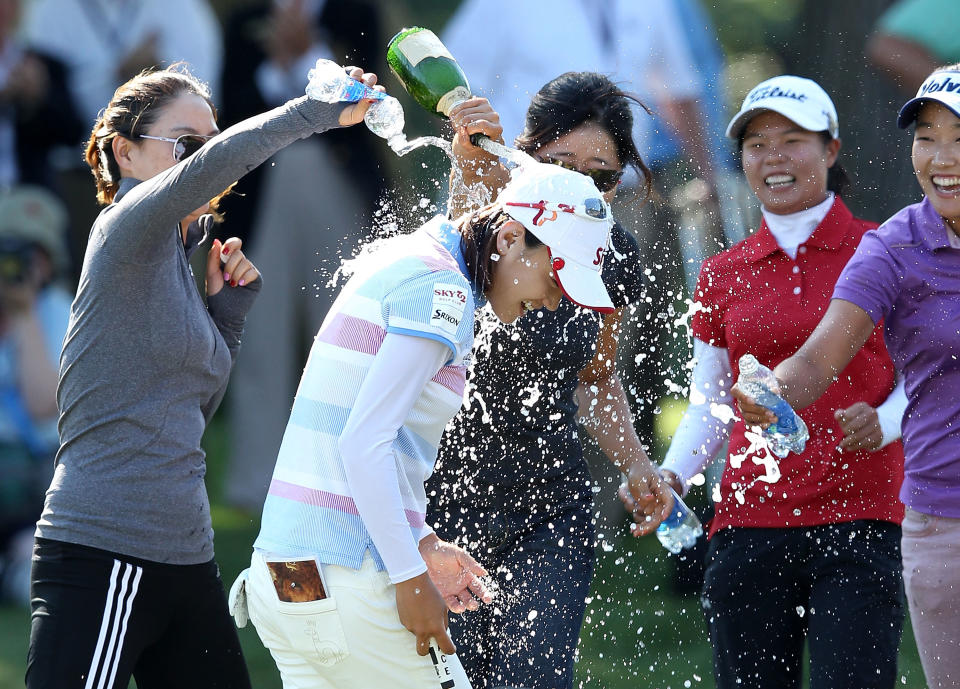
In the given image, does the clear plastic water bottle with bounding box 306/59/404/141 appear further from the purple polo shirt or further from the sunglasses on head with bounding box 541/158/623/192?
the purple polo shirt

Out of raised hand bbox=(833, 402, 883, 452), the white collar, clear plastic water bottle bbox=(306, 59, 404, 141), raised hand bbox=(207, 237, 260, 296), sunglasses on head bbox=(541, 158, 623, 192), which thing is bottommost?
raised hand bbox=(833, 402, 883, 452)

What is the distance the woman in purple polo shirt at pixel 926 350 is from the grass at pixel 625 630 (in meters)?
1.99

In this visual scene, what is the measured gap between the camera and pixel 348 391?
265 centimetres

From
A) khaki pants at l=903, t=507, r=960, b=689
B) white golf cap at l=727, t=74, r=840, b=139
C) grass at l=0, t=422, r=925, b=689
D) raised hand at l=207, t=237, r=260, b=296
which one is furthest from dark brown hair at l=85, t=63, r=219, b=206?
grass at l=0, t=422, r=925, b=689

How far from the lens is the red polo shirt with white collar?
360 centimetres

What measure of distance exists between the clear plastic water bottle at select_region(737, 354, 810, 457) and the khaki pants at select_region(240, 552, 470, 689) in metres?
0.96

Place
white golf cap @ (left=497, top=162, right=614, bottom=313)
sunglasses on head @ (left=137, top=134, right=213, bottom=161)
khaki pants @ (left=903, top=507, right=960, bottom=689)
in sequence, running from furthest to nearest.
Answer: sunglasses on head @ (left=137, top=134, right=213, bottom=161), khaki pants @ (left=903, top=507, right=960, bottom=689), white golf cap @ (left=497, top=162, right=614, bottom=313)

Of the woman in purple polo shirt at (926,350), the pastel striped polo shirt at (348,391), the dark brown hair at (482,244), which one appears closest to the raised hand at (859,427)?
the woman in purple polo shirt at (926,350)

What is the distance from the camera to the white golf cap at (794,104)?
12.6 ft

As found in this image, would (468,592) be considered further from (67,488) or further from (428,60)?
(428,60)

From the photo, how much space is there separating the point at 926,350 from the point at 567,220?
1043mm

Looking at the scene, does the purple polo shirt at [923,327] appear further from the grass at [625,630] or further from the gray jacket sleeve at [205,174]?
the grass at [625,630]

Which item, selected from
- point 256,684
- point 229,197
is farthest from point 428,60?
point 229,197

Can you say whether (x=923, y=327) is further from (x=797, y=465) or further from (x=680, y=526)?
(x=680, y=526)
